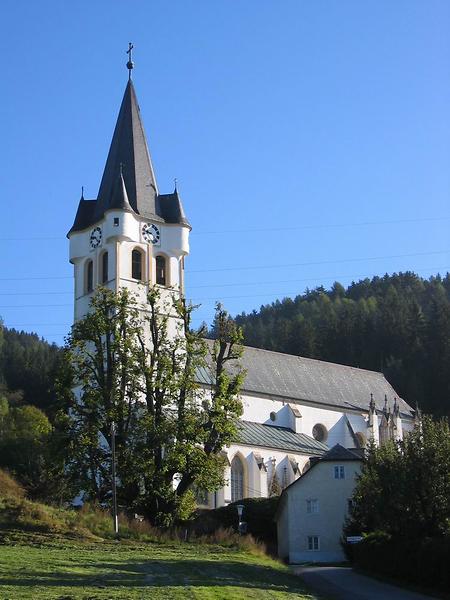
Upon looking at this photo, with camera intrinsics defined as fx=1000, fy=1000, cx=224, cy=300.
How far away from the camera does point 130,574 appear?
67.7ft

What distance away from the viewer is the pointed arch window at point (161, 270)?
2387 inches

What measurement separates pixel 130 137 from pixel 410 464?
3704cm

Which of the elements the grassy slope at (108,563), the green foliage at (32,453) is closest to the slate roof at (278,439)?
the green foliage at (32,453)

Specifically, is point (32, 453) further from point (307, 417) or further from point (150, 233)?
point (307, 417)

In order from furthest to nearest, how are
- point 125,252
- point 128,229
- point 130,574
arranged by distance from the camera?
point 128,229
point 125,252
point 130,574

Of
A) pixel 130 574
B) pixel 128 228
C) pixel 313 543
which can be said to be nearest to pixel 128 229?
pixel 128 228

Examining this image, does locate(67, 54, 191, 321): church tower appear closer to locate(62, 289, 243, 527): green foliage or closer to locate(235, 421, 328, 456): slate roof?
locate(235, 421, 328, 456): slate roof

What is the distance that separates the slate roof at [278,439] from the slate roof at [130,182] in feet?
44.2

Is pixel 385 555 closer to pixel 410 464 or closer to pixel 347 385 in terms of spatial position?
pixel 410 464

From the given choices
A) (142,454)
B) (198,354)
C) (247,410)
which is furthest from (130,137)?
(142,454)

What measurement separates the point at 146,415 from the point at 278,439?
2305cm

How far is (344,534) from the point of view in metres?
43.3

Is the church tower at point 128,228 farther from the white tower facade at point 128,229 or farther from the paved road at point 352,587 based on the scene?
the paved road at point 352,587

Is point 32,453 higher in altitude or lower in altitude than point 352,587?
higher
